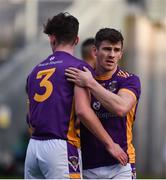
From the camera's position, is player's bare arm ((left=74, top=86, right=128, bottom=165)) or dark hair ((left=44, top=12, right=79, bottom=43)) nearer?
player's bare arm ((left=74, top=86, right=128, bottom=165))

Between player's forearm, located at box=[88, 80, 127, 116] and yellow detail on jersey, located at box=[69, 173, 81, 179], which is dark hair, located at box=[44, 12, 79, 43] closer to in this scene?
player's forearm, located at box=[88, 80, 127, 116]

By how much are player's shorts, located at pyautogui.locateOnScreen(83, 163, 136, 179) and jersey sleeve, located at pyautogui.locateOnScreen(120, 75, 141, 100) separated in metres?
0.62

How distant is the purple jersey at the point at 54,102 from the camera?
7062 mm

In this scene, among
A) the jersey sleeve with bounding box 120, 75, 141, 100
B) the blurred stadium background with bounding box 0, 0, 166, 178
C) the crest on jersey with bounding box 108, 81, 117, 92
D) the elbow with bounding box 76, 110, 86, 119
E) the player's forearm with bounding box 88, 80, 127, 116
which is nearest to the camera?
the elbow with bounding box 76, 110, 86, 119

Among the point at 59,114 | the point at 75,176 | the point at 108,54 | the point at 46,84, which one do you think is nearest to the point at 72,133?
the point at 59,114

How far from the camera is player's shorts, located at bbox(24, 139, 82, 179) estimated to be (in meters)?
7.03

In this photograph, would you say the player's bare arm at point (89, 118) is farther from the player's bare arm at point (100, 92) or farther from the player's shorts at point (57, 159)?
the player's shorts at point (57, 159)

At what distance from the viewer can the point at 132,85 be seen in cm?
743

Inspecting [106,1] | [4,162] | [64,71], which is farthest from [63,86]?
[106,1]

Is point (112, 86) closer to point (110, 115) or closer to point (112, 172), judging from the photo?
point (110, 115)

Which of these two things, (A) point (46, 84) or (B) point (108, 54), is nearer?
(A) point (46, 84)

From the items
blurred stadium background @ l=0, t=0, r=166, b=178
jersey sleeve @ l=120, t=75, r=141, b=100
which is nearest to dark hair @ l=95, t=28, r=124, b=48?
jersey sleeve @ l=120, t=75, r=141, b=100

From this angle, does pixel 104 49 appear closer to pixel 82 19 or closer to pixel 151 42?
pixel 82 19

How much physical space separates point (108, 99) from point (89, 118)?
0.22 metres
